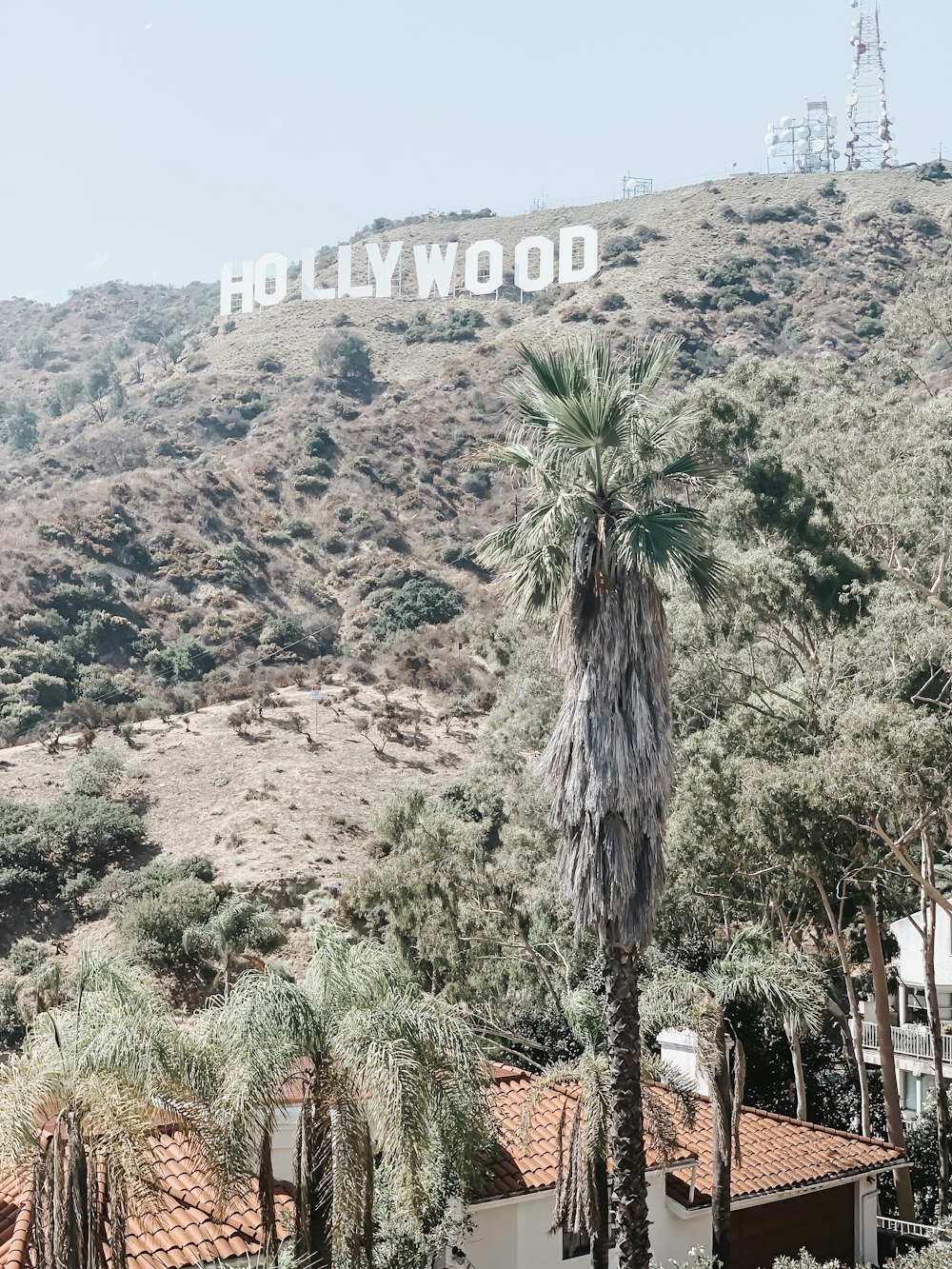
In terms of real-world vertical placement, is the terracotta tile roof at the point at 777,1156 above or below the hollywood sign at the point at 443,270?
below

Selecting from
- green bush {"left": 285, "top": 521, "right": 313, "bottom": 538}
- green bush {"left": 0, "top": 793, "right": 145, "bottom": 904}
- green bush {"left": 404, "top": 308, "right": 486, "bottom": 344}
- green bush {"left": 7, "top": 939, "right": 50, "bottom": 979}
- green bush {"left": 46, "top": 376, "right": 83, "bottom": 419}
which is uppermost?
green bush {"left": 404, "top": 308, "right": 486, "bottom": 344}

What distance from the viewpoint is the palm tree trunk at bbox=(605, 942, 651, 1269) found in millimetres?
12727

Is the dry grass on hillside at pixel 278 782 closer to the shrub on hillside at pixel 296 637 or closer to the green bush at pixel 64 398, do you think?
the shrub on hillside at pixel 296 637

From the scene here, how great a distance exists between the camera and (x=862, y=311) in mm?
87688

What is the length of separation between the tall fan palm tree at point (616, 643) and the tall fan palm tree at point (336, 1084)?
69.4 inches

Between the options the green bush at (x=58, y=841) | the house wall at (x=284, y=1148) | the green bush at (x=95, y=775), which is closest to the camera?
the house wall at (x=284, y=1148)

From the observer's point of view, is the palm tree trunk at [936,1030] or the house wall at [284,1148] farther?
the palm tree trunk at [936,1030]

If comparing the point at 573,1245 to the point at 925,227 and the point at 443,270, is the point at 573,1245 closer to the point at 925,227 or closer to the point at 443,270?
the point at 925,227

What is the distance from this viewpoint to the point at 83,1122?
9.48m

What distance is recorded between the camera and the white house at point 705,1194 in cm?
1638

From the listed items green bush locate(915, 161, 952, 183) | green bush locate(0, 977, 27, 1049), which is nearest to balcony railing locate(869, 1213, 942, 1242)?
green bush locate(0, 977, 27, 1049)

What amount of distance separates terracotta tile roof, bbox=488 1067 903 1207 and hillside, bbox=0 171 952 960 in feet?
59.6

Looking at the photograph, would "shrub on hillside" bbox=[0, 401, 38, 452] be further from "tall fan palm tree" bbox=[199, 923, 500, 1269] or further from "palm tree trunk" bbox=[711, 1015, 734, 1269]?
"tall fan palm tree" bbox=[199, 923, 500, 1269]

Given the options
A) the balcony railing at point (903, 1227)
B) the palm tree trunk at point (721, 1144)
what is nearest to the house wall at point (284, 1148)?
the palm tree trunk at point (721, 1144)
